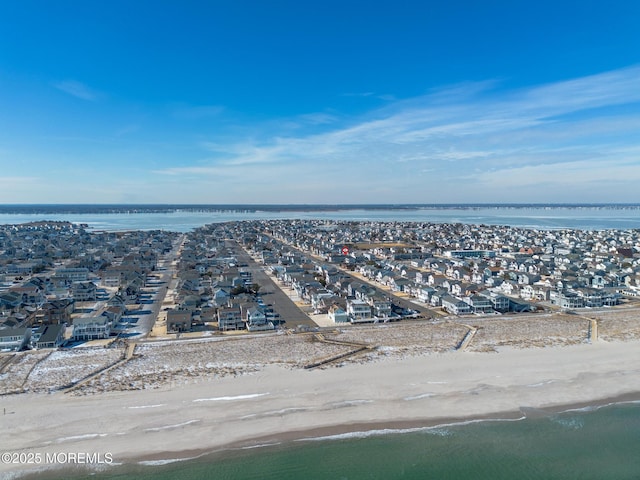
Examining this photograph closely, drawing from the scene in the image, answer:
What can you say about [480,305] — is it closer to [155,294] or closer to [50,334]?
[155,294]

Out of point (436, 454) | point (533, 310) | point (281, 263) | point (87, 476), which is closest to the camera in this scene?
point (87, 476)

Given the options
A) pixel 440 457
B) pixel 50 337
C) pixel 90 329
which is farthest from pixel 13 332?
pixel 440 457

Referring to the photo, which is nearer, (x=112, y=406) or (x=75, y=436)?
(x=75, y=436)

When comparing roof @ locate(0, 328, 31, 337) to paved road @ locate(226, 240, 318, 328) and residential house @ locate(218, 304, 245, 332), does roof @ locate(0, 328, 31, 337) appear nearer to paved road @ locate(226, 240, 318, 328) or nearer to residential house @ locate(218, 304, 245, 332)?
residential house @ locate(218, 304, 245, 332)

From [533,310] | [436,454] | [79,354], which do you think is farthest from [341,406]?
[533,310]

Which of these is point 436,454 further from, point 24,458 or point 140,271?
point 140,271

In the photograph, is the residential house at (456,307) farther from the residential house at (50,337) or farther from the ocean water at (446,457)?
the residential house at (50,337)

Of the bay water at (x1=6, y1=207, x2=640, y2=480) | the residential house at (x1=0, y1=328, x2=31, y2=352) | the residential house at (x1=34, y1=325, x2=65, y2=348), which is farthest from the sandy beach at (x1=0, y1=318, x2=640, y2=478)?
the residential house at (x1=0, y1=328, x2=31, y2=352)
